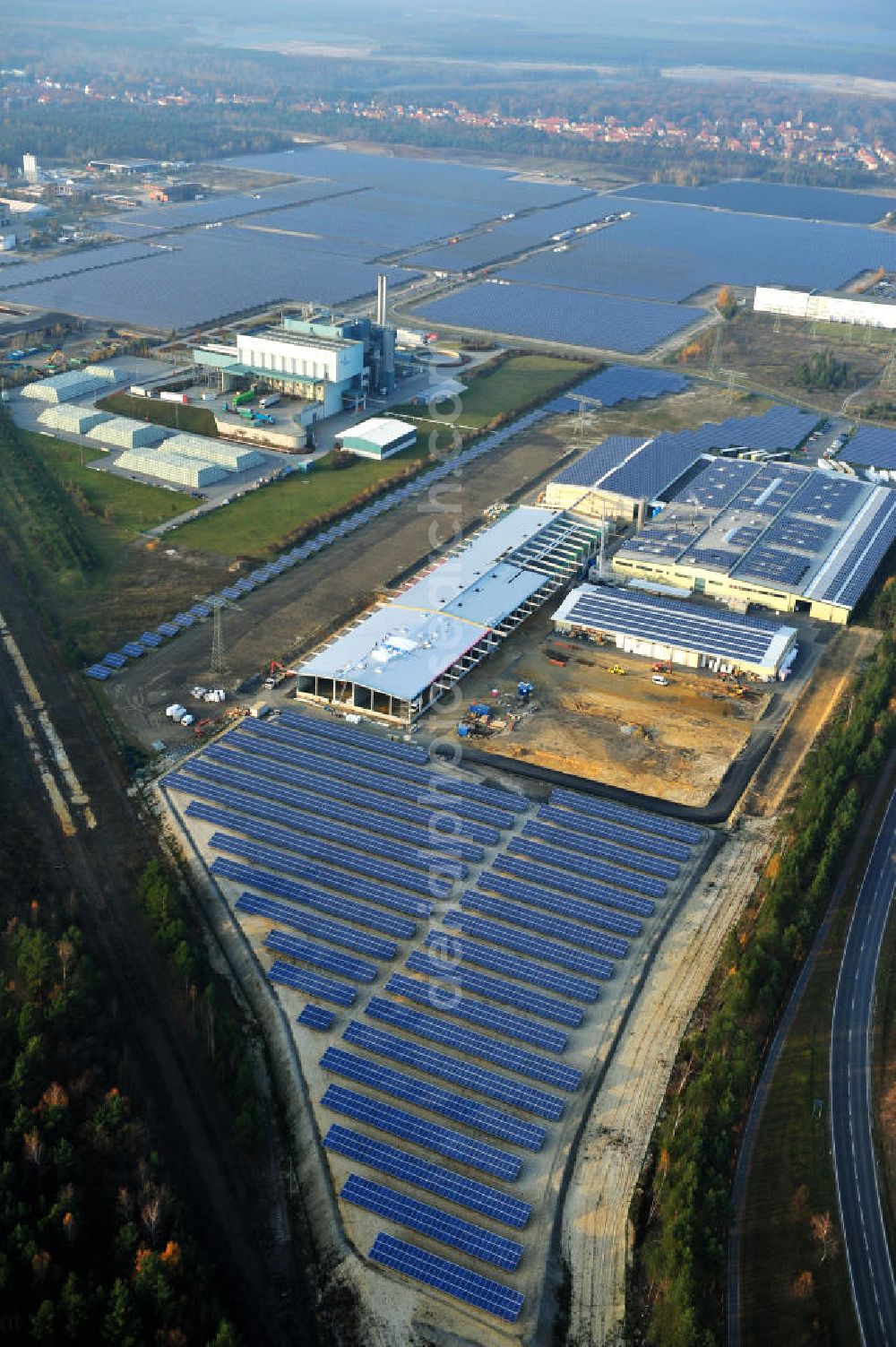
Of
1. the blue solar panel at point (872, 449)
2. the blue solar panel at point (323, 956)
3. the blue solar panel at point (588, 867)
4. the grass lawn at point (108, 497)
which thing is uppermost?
the blue solar panel at point (872, 449)

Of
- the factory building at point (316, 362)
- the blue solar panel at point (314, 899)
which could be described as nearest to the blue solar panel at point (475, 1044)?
the blue solar panel at point (314, 899)

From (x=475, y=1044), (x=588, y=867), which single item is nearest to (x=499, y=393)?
(x=588, y=867)

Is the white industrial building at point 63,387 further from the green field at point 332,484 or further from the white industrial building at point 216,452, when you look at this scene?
the green field at point 332,484

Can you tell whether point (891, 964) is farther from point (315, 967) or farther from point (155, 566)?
point (155, 566)

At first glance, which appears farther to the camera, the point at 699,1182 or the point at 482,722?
the point at 482,722

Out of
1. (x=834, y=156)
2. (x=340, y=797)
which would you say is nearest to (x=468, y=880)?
(x=340, y=797)

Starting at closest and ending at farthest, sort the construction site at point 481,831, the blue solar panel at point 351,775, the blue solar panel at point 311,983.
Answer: the construction site at point 481,831 → the blue solar panel at point 311,983 → the blue solar panel at point 351,775

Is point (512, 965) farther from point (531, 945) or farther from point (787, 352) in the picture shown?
point (787, 352)
